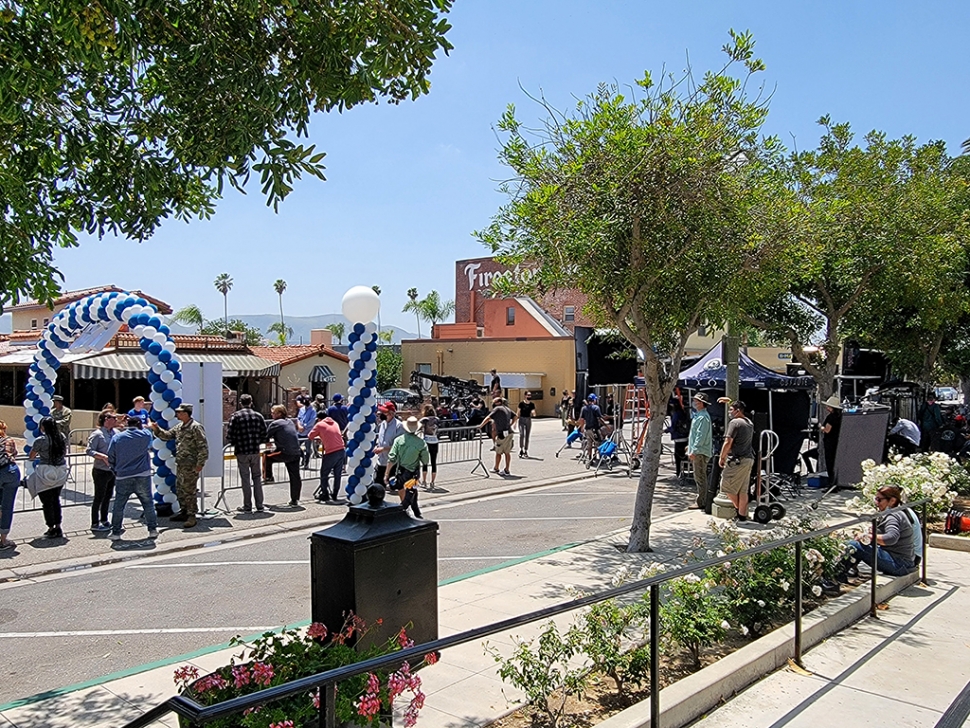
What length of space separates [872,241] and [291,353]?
29.2m

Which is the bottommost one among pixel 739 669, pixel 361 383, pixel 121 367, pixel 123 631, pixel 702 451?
pixel 123 631

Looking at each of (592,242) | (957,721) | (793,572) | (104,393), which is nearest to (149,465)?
(592,242)

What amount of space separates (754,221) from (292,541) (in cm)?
743

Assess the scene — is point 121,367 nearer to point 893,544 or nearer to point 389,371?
point 893,544

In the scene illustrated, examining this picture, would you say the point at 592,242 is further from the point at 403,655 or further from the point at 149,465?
the point at 149,465

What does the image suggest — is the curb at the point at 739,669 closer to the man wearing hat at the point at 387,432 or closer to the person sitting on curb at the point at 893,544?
the person sitting on curb at the point at 893,544

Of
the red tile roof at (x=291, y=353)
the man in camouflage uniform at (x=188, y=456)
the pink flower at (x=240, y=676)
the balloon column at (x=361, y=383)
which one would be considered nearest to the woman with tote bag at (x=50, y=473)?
the man in camouflage uniform at (x=188, y=456)

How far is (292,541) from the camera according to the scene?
10.6 metres

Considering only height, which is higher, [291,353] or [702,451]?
[291,353]

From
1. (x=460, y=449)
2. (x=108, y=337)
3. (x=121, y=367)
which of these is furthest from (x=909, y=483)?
(x=121, y=367)

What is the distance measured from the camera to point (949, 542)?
9555 millimetres

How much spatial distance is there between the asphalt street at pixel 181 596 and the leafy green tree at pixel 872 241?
21.7 ft

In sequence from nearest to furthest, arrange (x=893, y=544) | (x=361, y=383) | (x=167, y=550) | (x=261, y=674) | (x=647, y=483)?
1. (x=261, y=674)
2. (x=893, y=544)
3. (x=647, y=483)
4. (x=167, y=550)
5. (x=361, y=383)

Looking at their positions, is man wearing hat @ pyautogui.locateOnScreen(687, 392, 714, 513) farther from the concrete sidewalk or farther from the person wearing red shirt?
the person wearing red shirt
